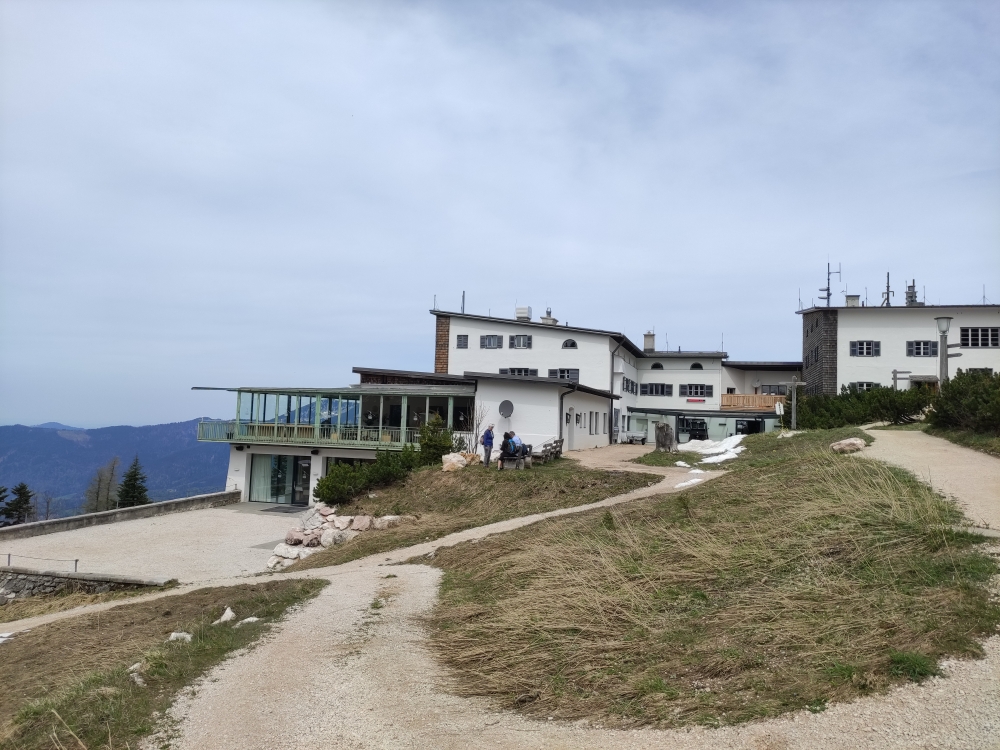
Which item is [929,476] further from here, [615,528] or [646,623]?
[646,623]

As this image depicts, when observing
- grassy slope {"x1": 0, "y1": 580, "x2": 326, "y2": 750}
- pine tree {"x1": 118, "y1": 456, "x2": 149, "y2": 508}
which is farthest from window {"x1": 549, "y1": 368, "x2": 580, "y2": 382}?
pine tree {"x1": 118, "y1": 456, "x2": 149, "y2": 508}

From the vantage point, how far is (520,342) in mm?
46312

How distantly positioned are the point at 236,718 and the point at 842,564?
6024 millimetres

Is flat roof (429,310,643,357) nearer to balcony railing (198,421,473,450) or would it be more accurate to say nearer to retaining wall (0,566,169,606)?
balcony railing (198,421,473,450)

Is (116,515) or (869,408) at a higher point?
(869,408)

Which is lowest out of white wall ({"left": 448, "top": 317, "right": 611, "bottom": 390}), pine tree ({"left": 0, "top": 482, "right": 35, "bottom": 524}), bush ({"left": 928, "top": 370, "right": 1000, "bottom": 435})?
pine tree ({"left": 0, "top": 482, "right": 35, "bottom": 524})

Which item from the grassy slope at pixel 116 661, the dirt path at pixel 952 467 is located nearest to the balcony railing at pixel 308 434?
the dirt path at pixel 952 467

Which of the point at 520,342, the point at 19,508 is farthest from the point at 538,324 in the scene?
the point at 19,508

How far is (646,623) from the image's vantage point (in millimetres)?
6879

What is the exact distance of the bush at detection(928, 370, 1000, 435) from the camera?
16.9m

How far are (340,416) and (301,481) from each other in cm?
406

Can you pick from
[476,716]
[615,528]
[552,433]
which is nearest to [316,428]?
[552,433]

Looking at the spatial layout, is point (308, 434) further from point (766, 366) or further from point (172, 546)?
point (766, 366)

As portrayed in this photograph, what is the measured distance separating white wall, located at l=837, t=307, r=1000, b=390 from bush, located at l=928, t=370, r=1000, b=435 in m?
23.0
